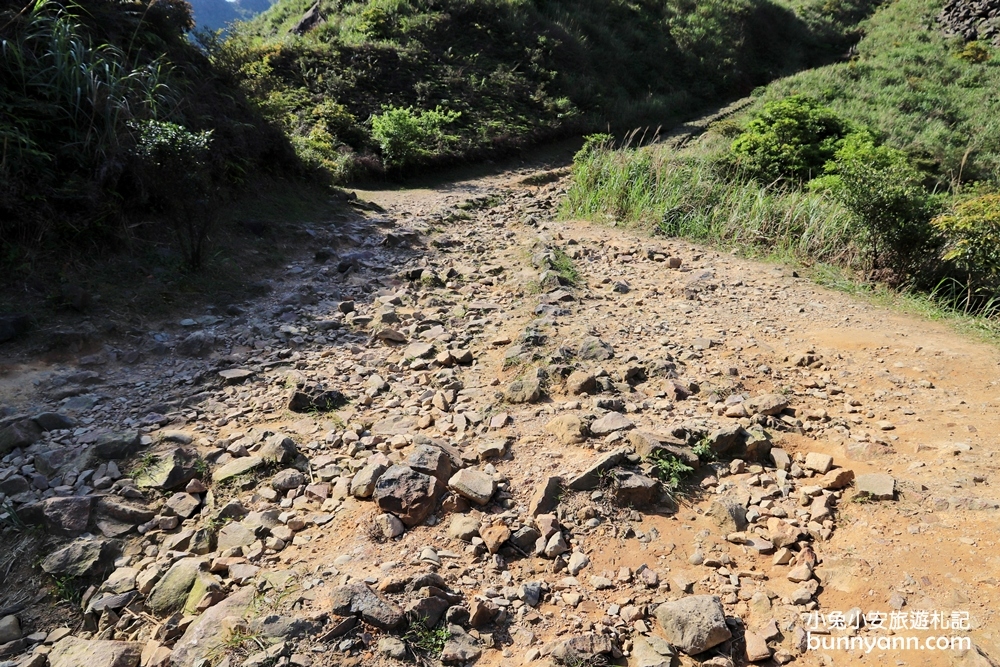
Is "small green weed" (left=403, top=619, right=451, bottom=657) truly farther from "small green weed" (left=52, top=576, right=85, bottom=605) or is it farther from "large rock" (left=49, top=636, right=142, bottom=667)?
"small green weed" (left=52, top=576, right=85, bottom=605)

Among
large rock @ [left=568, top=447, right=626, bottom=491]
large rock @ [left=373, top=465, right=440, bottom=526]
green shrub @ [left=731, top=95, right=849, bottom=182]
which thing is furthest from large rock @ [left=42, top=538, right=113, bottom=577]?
green shrub @ [left=731, top=95, right=849, bottom=182]

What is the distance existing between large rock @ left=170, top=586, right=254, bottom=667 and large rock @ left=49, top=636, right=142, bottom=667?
0.16 meters

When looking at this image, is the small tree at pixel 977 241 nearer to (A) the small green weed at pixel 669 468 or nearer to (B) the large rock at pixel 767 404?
(B) the large rock at pixel 767 404

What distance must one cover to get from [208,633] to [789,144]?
10.6 metres

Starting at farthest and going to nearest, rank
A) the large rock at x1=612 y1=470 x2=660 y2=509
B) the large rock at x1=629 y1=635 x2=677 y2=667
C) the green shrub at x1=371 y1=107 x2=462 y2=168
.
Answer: the green shrub at x1=371 y1=107 x2=462 y2=168
the large rock at x1=612 y1=470 x2=660 y2=509
the large rock at x1=629 y1=635 x2=677 y2=667

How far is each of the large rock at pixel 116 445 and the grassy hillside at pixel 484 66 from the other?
6521 mm

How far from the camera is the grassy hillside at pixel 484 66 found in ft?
38.4

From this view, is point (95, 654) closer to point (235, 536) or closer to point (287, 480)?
point (235, 536)

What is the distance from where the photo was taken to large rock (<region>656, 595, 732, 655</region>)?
212 centimetres

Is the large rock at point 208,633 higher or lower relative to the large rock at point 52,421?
lower

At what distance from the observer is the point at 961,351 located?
4.33 m

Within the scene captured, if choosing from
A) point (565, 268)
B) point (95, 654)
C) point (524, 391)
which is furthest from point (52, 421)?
point (565, 268)

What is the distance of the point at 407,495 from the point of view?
2775 mm

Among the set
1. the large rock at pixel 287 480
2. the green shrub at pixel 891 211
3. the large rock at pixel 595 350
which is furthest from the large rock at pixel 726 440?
the green shrub at pixel 891 211
